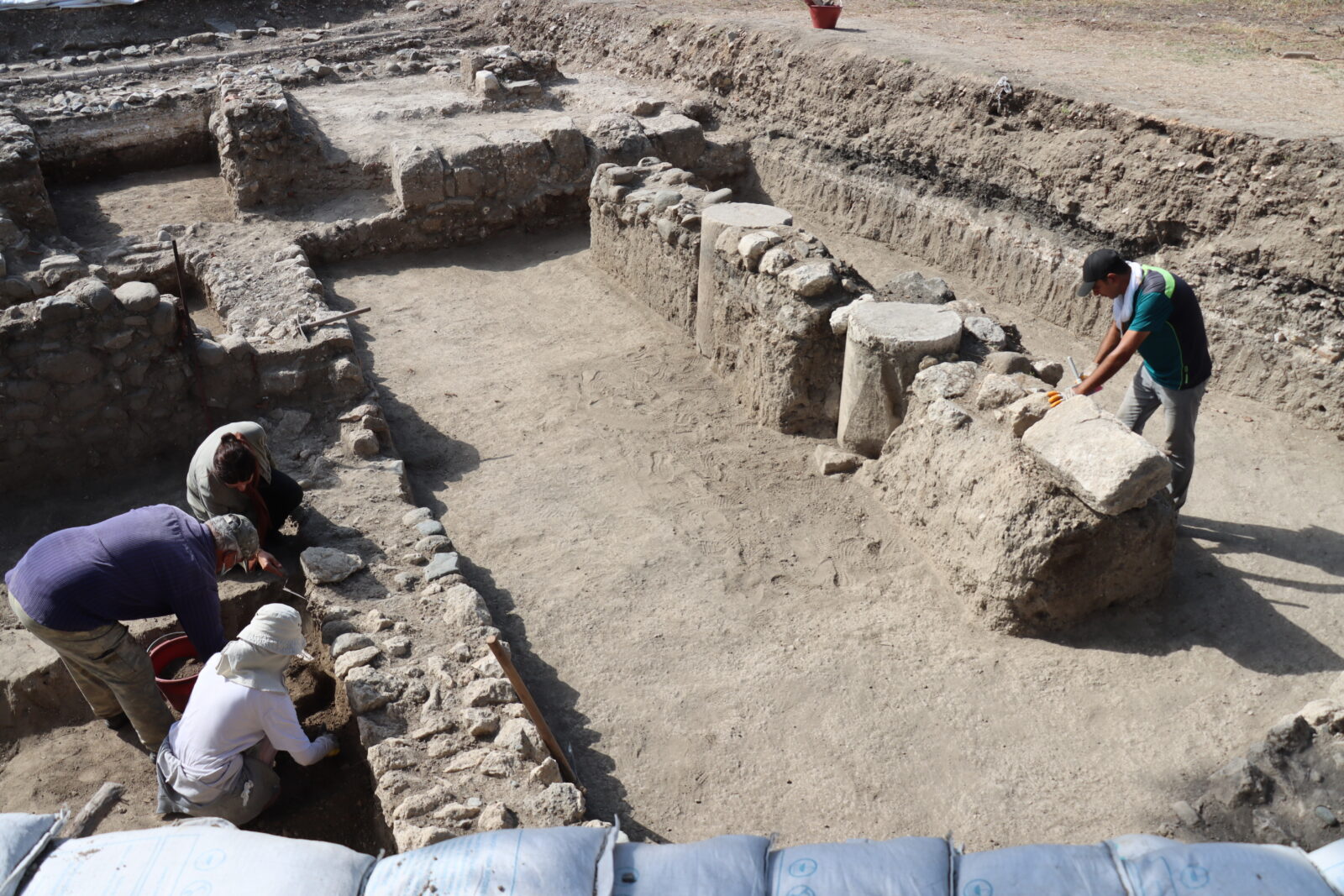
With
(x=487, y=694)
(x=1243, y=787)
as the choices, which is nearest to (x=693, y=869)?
(x=487, y=694)

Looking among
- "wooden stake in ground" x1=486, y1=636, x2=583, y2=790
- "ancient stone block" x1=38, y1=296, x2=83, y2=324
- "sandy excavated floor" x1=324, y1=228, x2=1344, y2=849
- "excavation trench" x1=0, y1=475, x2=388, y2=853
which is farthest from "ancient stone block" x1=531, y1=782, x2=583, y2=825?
"ancient stone block" x1=38, y1=296, x2=83, y2=324

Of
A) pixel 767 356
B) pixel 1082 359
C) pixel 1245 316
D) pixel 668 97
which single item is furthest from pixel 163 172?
pixel 1245 316

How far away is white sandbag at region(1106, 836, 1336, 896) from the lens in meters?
2.53

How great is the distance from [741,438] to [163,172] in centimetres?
816

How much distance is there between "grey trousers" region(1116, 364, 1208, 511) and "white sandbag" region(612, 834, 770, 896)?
3500 millimetres

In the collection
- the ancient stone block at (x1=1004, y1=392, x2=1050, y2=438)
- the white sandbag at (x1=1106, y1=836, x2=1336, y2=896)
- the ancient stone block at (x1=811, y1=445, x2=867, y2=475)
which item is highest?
the ancient stone block at (x1=1004, y1=392, x2=1050, y2=438)

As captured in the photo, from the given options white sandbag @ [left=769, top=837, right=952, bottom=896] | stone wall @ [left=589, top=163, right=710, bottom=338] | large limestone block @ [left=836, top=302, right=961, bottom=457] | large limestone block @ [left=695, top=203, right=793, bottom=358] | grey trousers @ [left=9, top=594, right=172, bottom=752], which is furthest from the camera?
A: stone wall @ [left=589, top=163, right=710, bottom=338]

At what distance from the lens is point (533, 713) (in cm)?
412

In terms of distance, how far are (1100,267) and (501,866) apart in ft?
13.2

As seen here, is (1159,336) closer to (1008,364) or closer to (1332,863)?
(1008,364)

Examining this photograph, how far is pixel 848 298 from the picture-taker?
6262 millimetres

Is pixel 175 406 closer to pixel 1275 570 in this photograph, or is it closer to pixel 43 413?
pixel 43 413

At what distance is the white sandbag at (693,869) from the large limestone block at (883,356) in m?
3.48

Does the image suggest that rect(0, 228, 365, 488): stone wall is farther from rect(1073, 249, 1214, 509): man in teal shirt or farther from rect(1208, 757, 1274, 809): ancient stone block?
rect(1208, 757, 1274, 809): ancient stone block
